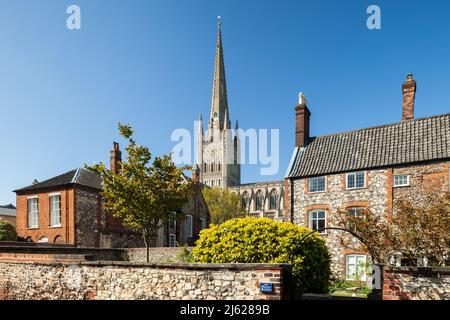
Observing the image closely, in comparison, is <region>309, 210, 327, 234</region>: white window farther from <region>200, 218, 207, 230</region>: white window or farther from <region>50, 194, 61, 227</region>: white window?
<region>50, 194, 61, 227</region>: white window

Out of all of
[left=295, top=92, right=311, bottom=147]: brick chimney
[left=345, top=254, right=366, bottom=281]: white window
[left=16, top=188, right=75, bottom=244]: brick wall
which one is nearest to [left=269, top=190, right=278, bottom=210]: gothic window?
[left=295, top=92, right=311, bottom=147]: brick chimney

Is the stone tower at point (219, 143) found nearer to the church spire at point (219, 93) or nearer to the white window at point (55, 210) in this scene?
the church spire at point (219, 93)

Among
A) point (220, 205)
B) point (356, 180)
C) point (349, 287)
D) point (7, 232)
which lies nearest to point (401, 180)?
point (356, 180)

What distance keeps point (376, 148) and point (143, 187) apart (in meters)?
18.1

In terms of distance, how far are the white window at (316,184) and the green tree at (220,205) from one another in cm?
3161

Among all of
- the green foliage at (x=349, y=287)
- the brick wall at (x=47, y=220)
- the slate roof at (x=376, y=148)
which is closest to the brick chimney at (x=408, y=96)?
the slate roof at (x=376, y=148)

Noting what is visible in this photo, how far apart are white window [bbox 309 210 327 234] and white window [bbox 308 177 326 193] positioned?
176 cm

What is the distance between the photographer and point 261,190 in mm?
95438

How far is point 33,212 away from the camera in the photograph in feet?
98.0

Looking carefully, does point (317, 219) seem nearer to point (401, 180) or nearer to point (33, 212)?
point (401, 180)

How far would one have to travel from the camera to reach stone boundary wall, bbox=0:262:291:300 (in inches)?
343

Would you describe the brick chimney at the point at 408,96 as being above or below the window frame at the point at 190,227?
above

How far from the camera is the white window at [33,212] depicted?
2959 centimetres
